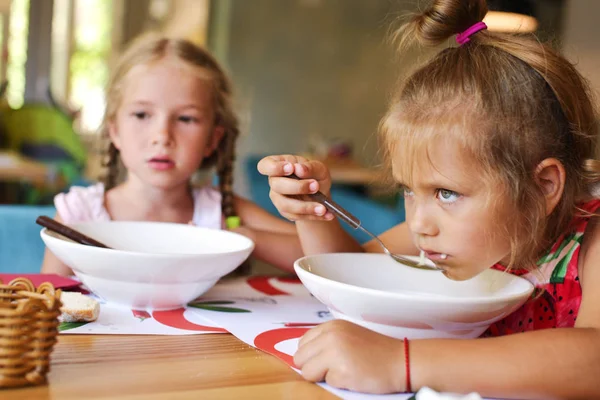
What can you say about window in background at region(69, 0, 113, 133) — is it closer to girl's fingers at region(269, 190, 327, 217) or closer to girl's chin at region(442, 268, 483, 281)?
girl's fingers at region(269, 190, 327, 217)

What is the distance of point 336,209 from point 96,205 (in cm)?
69

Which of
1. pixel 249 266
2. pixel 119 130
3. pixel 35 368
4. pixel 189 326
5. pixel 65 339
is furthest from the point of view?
pixel 249 266

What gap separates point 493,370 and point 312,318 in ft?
1.14

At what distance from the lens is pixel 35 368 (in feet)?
2.08

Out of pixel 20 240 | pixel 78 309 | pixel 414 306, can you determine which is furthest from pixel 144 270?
pixel 20 240

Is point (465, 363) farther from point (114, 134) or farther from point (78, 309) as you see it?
point (114, 134)

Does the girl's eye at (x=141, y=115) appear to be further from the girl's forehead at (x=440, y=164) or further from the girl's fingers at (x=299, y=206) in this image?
the girl's forehead at (x=440, y=164)

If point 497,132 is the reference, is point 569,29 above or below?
above

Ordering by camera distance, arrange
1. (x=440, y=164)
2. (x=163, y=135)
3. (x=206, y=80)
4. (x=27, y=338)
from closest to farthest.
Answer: (x=27, y=338) → (x=440, y=164) → (x=163, y=135) → (x=206, y=80)

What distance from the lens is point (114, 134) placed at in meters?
1.56

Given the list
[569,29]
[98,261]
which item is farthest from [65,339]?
[569,29]

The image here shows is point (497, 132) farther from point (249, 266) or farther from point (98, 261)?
point (249, 266)

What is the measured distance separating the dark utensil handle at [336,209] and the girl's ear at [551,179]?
0.24 m

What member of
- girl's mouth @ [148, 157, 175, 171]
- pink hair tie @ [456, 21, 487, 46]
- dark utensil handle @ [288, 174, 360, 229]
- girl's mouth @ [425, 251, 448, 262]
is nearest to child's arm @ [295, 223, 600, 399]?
girl's mouth @ [425, 251, 448, 262]
